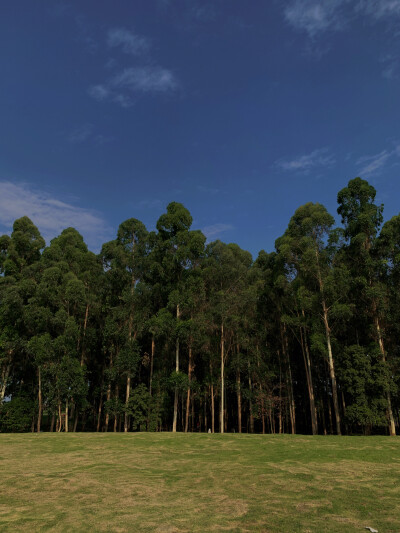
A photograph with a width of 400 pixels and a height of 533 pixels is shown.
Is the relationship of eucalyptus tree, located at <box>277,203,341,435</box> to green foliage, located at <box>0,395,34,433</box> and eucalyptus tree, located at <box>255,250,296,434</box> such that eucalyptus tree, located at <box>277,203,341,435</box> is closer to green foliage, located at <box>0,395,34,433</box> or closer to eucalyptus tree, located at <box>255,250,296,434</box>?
eucalyptus tree, located at <box>255,250,296,434</box>

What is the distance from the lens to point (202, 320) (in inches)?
909

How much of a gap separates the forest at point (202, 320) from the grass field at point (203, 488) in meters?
9.82

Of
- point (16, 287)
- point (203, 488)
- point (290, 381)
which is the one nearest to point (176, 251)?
point (16, 287)

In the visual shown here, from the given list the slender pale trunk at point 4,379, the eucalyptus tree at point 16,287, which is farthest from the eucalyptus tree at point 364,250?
the slender pale trunk at point 4,379

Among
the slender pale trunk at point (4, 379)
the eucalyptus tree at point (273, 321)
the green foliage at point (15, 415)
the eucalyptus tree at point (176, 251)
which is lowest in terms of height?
the green foliage at point (15, 415)

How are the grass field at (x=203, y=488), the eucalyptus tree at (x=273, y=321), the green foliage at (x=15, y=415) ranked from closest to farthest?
the grass field at (x=203, y=488) < the green foliage at (x=15, y=415) < the eucalyptus tree at (x=273, y=321)

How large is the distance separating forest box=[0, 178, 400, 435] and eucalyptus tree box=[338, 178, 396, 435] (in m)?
0.08

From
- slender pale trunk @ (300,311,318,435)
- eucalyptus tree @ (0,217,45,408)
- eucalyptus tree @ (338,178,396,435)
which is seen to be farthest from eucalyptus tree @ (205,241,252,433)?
eucalyptus tree @ (0,217,45,408)

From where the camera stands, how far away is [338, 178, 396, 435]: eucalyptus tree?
20453 millimetres

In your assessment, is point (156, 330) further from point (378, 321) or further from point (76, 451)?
point (378, 321)

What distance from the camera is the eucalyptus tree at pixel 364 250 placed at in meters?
20.5

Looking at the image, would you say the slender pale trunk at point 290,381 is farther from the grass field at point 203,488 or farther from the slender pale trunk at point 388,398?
the grass field at point 203,488

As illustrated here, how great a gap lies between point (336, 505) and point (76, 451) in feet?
31.8

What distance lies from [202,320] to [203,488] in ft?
52.9
